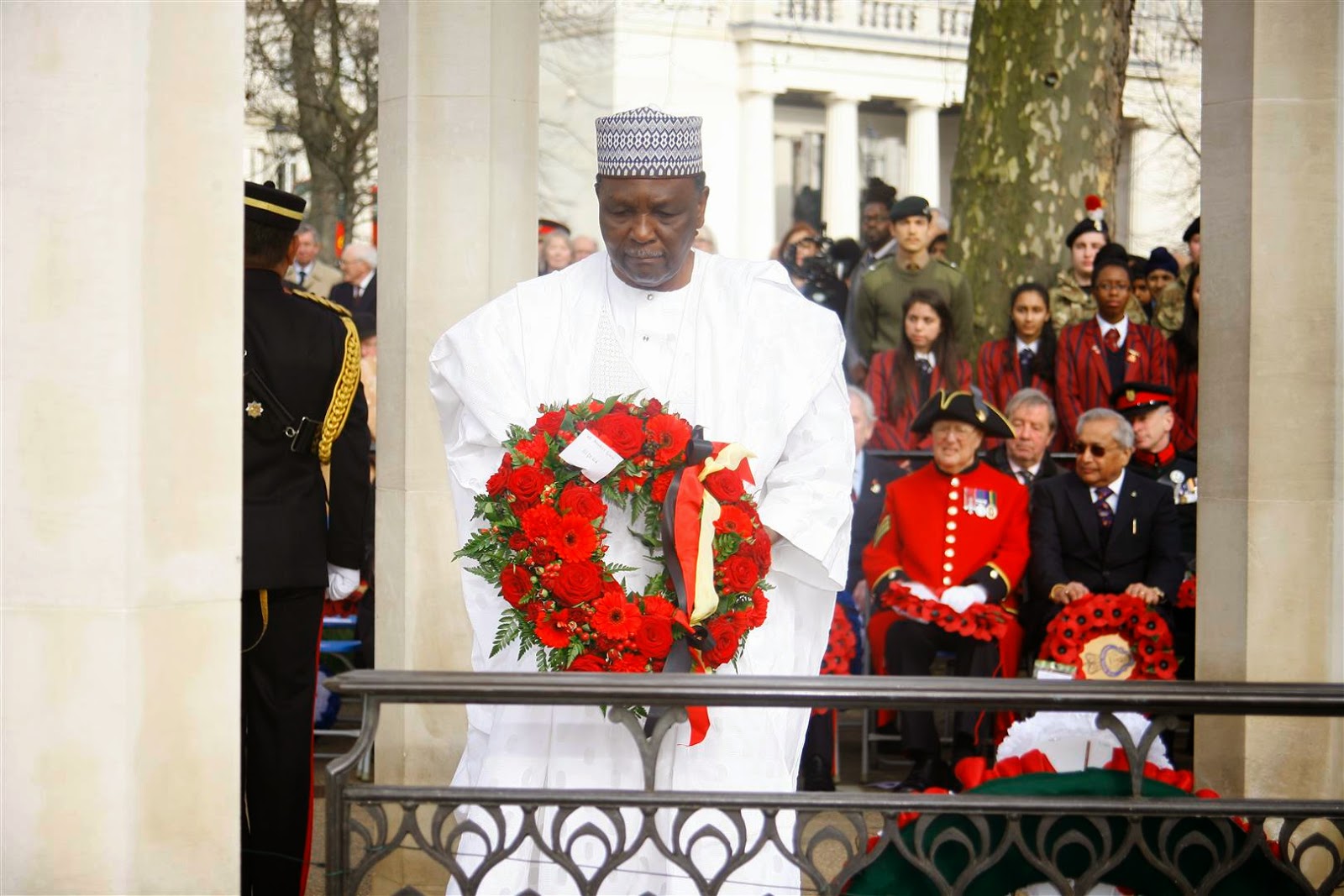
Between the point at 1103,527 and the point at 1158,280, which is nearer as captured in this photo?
the point at 1103,527

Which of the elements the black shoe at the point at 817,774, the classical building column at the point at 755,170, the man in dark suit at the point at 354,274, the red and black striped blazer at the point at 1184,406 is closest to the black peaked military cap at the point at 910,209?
the red and black striped blazer at the point at 1184,406

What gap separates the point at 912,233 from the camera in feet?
38.6

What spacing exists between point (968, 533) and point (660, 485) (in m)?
4.39

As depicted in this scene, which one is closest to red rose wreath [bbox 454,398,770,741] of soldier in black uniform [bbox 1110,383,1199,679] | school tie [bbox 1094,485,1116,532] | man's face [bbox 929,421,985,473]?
man's face [bbox 929,421,985,473]

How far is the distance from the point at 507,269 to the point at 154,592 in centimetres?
359

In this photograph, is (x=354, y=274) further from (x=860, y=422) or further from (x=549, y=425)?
(x=549, y=425)

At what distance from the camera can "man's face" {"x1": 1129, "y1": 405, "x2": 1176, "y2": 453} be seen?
9.90 m

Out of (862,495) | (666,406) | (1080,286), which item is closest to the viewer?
(666,406)

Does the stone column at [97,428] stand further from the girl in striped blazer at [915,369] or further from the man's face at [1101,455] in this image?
the girl in striped blazer at [915,369]

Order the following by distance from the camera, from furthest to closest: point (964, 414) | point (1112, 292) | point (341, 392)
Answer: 1. point (1112, 292)
2. point (964, 414)
3. point (341, 392)

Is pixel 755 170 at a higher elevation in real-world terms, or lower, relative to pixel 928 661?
higher

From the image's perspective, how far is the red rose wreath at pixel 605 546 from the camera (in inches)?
188

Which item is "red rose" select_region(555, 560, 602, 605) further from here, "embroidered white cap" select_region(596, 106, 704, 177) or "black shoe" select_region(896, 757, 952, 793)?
"black shoe" select_region(896, 757, 952, 793)

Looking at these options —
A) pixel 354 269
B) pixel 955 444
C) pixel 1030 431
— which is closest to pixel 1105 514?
pixel 955 444
